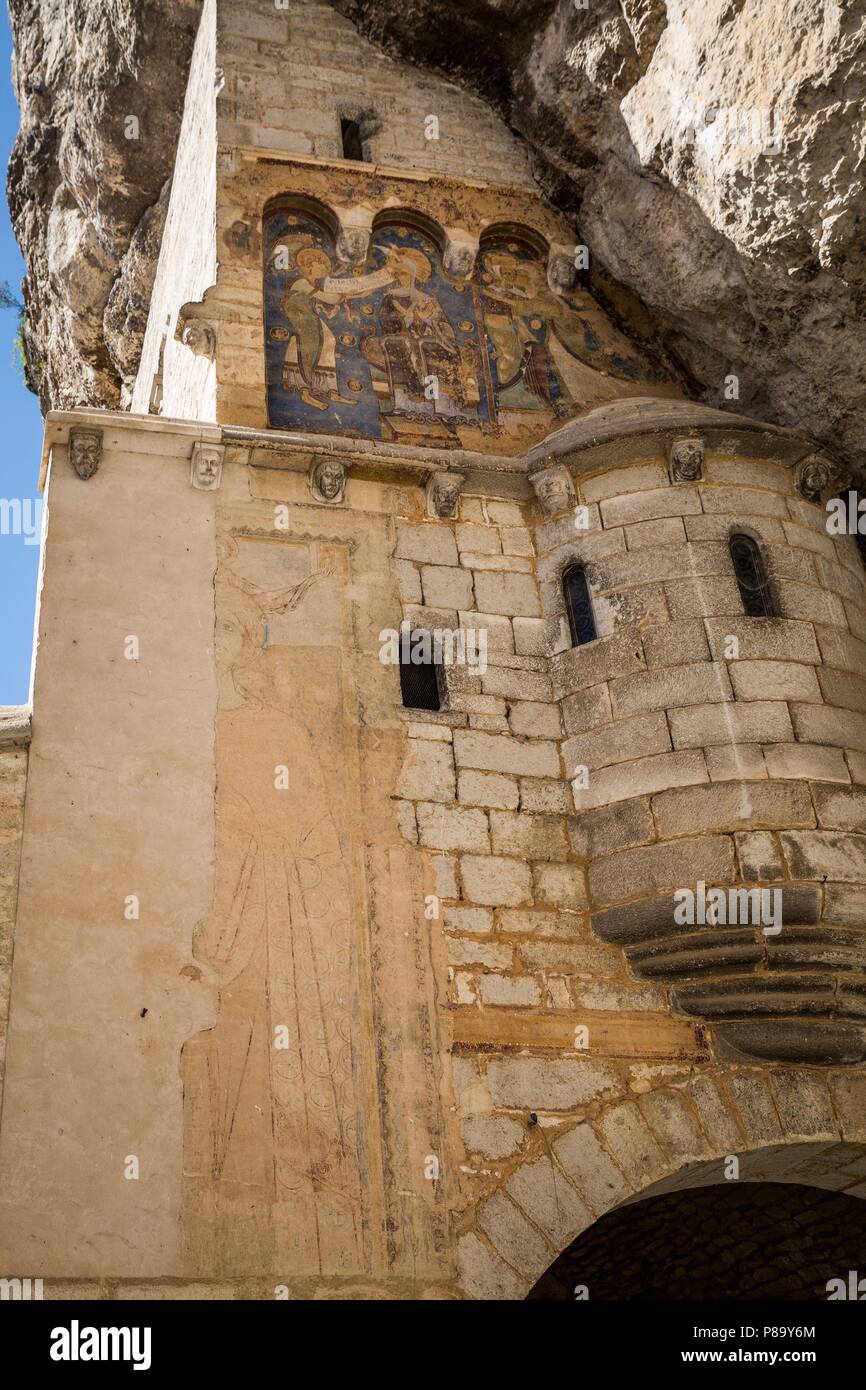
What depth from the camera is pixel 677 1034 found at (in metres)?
6.76

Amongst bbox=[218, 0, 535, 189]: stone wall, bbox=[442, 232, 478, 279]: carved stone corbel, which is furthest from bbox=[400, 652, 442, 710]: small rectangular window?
bbox=[218, 0, 535, 189]: stone wall

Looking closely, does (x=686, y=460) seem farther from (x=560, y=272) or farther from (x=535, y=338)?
(x=560, y=272)

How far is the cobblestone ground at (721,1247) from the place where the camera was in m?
8.84

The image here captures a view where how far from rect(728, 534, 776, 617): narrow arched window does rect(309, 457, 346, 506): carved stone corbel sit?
2134 mm

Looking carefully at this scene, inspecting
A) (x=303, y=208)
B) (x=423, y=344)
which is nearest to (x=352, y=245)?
(x=303, y=208)

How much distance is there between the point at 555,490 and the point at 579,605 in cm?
71

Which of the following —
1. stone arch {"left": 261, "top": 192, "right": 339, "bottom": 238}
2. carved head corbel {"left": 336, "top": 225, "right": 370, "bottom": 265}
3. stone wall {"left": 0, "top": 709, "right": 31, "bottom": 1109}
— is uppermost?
stone arch {"left": 261, "top": 192, "right": 339, "bottom": 238}

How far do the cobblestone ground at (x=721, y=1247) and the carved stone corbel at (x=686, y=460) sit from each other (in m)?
4.39

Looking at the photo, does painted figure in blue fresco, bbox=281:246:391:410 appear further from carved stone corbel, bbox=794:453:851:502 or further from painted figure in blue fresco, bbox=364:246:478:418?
carved stone corbel, bbox=794:453:851:502

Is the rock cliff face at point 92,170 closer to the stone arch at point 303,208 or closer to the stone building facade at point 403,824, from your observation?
the stone arch at point 303,208

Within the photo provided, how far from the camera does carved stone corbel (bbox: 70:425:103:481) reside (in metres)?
7.47

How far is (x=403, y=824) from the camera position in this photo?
22.9 feet

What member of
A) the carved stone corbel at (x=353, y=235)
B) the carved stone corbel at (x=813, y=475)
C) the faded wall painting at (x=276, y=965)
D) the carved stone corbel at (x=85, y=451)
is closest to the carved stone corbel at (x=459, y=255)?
the carved stone corbel at (x=353, y=235)

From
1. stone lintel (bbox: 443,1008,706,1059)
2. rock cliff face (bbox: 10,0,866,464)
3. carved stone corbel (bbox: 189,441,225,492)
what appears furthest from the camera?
carved stone corbel (bbox: 189,441,225,492)
